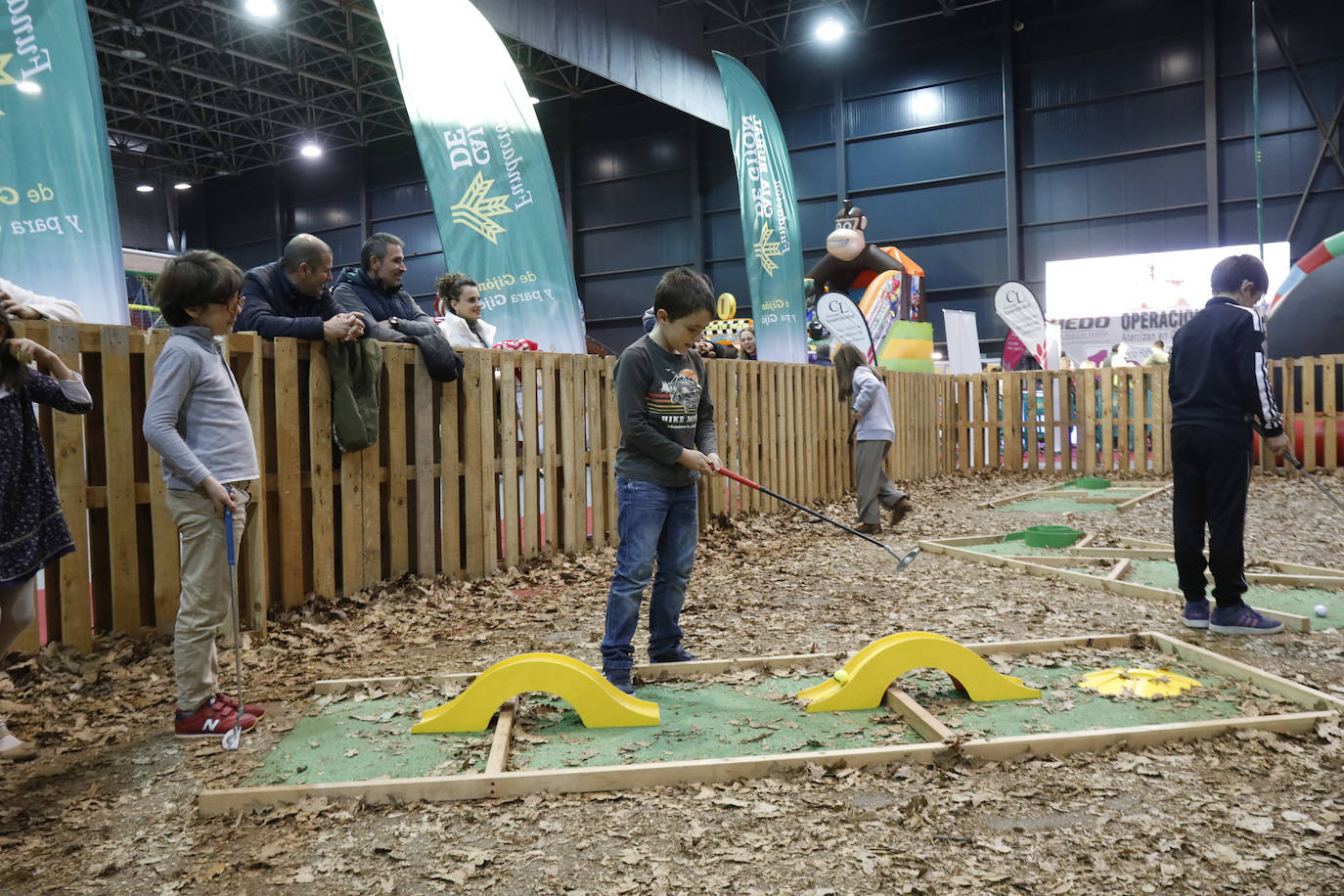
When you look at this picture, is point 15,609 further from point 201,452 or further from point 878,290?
point 878,290

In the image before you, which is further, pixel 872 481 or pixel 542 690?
pixel 872 481

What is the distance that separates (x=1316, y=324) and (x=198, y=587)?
1472cm

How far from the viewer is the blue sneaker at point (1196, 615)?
4746 millimetres

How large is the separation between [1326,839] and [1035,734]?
2.82ft

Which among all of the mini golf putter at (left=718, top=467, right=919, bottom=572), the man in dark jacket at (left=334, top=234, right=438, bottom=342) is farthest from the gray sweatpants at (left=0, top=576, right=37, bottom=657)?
the man in dark jacket at (left=334, top=234, right=438, bottom=342)

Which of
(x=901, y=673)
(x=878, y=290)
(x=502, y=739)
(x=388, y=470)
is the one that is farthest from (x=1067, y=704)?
(x=878, y=290)

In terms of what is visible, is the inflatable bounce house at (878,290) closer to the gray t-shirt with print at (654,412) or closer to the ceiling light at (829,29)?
the ceiling light at (829,29)

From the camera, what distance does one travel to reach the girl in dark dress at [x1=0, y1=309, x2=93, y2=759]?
310 cm

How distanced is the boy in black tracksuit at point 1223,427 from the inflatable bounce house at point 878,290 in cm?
1172

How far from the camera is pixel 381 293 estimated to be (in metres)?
6.08

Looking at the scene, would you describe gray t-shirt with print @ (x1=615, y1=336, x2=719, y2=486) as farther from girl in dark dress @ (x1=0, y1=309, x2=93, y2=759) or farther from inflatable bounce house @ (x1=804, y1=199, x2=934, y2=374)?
inflatable bounce house @ (x1=804, y1=199, x2=934, y2=374)

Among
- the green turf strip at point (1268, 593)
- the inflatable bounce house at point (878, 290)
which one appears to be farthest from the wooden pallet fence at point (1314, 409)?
the green turf strip at point (1268, 593)

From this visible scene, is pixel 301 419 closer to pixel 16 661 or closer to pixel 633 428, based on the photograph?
pixel 16 661

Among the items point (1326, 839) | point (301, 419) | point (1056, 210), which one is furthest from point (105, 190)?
point (1056, 210)
